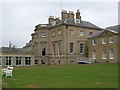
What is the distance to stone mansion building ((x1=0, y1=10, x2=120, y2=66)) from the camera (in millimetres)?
37594

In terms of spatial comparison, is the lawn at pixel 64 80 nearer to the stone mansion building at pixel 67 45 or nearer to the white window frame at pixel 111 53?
the white window frame at pixel 111 53

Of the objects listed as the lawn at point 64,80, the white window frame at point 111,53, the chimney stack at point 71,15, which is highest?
the chimney stack at point 71,15

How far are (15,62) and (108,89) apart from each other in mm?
31382

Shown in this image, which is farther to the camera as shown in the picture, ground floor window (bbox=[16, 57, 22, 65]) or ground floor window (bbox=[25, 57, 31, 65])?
ground floor window (bbox=[25, 57, 31, 65])

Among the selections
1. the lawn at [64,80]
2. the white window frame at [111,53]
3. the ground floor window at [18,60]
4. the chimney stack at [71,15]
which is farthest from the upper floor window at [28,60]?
the lawn at [64,80]

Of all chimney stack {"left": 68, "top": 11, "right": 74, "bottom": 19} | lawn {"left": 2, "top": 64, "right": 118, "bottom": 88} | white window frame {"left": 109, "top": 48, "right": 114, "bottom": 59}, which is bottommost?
lawn {"left": 2, "top": 64, "right": 118, "bottom": 88}

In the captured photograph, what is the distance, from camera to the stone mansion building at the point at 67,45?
37.6m

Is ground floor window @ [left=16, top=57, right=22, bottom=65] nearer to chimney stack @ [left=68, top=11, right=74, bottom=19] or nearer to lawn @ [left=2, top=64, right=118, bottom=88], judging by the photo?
chimney stack @ [left=68, top=11, right=74, bottom=19]

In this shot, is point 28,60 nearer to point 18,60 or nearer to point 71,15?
point 18,60

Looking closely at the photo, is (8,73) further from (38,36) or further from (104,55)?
(38,36)

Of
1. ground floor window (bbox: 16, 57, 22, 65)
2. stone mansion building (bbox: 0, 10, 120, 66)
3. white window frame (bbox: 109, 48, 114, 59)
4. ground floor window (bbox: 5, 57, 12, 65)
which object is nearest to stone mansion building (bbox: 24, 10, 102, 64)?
stone mansion building (bbox: 0, 10, 120, 66)

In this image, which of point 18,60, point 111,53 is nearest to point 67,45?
point 111,53

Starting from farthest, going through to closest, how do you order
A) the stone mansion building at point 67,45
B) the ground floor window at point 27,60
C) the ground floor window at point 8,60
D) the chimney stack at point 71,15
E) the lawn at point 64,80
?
the chimney stack at point 71,15 < the ground floor window at point 27,60 < the ground floor window at point 8,60 < the stone mansion building at point 67,45 < the lawn at point 64,80

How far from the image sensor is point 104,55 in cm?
3859
